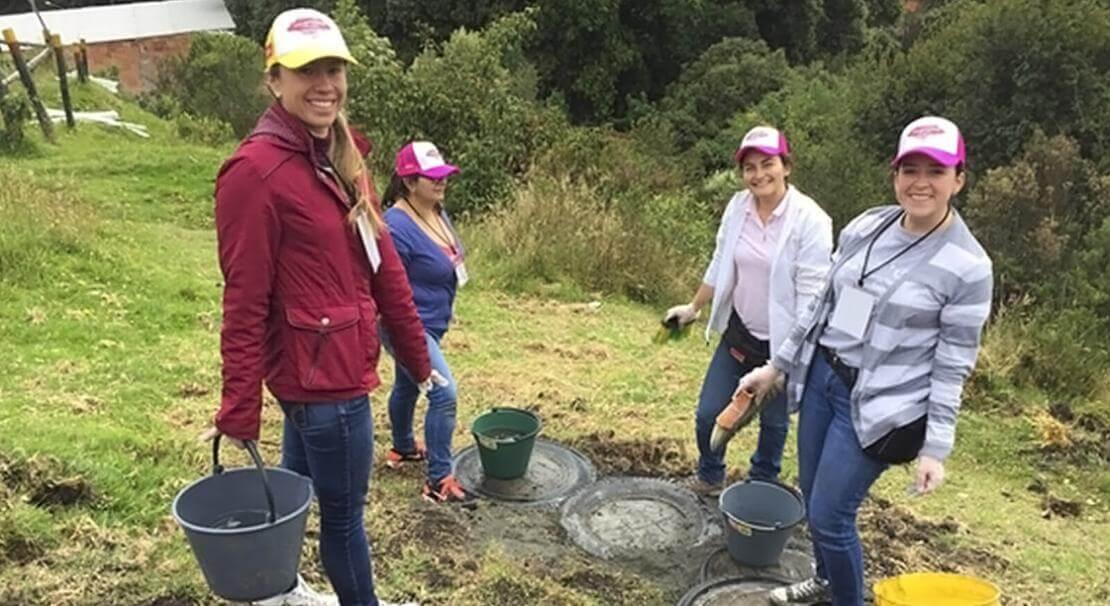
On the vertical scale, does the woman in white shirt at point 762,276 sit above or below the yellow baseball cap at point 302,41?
below

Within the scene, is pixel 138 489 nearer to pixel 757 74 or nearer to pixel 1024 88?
pixel 1024 88

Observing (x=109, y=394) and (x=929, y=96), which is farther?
(x=929, y=96)

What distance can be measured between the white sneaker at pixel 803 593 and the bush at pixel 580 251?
478 centimetres

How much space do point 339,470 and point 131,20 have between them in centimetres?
3525

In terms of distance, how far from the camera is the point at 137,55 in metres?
32.0

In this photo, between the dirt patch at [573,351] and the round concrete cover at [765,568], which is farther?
the dirt patch at [573,351]

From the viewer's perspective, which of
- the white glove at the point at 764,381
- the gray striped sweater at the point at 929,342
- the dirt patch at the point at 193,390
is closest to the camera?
the gray striped sweater at the point at 929,342

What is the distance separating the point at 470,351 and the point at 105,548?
3.01 metres

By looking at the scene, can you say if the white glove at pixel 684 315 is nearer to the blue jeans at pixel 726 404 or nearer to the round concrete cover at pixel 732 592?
the blue jeans at pixel 726 404

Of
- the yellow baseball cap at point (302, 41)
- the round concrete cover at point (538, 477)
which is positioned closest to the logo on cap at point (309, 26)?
the yellow baseball cap at point (302, 41)

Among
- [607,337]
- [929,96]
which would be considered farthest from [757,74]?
[607,337]

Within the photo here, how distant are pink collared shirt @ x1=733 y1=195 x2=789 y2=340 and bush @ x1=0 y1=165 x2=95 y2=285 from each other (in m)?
4.66

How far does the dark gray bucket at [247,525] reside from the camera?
7.73ft

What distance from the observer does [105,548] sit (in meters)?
3.23
